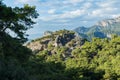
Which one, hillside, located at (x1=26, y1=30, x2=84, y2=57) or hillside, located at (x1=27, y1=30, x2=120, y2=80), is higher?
hillside, located at (x1=26, y1=30, x2=84, y2=57)

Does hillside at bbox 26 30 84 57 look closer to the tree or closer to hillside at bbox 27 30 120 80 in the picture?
hillside at bbox 27 30 120 80

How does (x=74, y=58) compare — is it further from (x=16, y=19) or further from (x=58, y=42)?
(x=16, y=19)

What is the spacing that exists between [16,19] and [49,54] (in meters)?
83.0

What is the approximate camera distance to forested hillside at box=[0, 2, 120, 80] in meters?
33.3

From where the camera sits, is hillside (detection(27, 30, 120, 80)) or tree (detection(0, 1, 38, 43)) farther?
hillside (detection(27, 30, 120, 80))

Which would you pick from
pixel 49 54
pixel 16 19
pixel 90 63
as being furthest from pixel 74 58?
pixel 16 19

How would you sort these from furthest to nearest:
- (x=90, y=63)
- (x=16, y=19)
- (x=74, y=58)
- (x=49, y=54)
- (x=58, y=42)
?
(x=58, y=42) < (x=49, y=54) < (x=74, y=58) < (x=90, y=63) < (x=16, y=19)

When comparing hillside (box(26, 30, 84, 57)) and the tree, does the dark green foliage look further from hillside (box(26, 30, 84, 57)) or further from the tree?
the tree

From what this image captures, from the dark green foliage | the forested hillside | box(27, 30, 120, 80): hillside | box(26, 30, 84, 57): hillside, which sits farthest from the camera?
box(26, 30, 84, 57): hillside

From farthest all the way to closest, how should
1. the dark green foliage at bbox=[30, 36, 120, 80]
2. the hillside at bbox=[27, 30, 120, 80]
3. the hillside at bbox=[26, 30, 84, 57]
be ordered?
the hillside at bbox=[26, 30, 84, 57] → the dark green foliage at bbox=[30, 36, 120, 80] → the hillside at bbox=[27, 30, 120, 80]

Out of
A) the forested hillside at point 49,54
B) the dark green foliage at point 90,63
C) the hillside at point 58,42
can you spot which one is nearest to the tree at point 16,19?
the forested hillside at point 49,54

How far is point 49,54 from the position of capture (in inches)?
4875

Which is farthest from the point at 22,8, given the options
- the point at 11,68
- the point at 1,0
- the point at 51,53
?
the point at 51,53

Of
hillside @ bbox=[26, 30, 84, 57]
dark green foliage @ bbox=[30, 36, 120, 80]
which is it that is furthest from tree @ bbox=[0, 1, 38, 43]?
hillside @ bbox=[26, 30, 84, 57]
